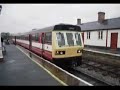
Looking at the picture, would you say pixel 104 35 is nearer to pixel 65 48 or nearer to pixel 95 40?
pixel 95 40

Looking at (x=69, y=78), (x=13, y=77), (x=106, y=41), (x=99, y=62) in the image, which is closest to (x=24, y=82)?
(x=13, y=77)

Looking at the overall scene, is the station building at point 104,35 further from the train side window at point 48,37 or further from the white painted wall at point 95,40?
the train side window at point 48,37

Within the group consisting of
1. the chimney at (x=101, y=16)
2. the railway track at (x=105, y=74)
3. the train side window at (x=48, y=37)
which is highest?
the chimney at (x=101, y=16)

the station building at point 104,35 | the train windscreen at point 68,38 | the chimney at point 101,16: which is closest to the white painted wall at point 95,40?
the station building at point 104,35

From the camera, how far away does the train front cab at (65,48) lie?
462 inches

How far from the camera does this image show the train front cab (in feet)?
38.5

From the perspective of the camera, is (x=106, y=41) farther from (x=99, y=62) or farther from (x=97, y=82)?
(x=97, y=82)

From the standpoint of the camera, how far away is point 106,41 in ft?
85.7

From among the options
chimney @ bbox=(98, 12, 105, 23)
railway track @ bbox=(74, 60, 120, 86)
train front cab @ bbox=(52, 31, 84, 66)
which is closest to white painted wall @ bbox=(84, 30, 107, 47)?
chimney @ bbox=(98, 12, 105, 23)

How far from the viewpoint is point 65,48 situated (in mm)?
11820

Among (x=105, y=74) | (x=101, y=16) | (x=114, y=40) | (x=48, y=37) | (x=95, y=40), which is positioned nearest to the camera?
(x=105, y=74)

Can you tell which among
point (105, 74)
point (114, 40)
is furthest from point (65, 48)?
point (114, 40)

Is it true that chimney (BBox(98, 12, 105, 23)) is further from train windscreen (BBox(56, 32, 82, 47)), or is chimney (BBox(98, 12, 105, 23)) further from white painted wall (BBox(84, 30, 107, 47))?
train windscreen (BBox(56, 32, 82, 47))
